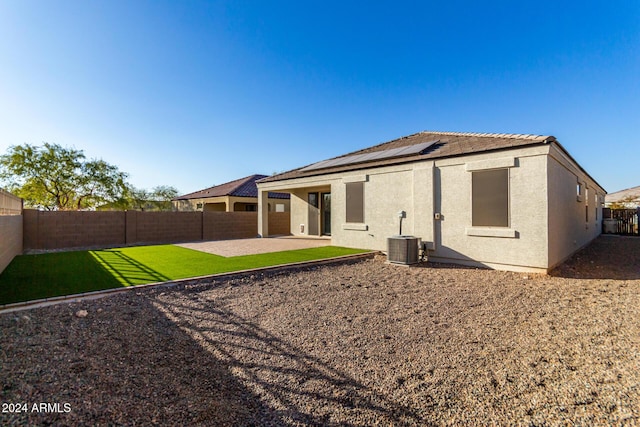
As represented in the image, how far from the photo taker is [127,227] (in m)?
15.1

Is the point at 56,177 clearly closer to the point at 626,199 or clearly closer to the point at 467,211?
the point at 467,211

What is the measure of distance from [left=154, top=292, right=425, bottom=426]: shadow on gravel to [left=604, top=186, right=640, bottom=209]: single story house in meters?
32.2

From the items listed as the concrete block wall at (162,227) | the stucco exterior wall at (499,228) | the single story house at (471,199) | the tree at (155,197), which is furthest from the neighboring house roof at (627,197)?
the tree at (155,197)

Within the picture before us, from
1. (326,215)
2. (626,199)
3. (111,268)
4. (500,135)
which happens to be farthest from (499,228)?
(626,199)

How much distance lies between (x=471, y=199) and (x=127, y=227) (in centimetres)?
1651

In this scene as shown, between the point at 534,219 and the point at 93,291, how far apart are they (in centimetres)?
1084

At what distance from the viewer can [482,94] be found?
1405 centimetres

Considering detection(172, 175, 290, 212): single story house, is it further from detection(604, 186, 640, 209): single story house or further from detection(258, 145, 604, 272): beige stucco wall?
detection(604, 186, 640, 209): single story house

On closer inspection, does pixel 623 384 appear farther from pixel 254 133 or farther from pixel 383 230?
pixel 254 133

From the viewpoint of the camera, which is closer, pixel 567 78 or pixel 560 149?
pixel 560 149

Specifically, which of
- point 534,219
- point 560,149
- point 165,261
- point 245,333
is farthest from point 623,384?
point 165,261

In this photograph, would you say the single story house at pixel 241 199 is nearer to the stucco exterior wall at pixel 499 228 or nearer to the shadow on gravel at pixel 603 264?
the stucco exterior wall at pixel 499 228

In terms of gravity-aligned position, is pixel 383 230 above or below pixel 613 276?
above

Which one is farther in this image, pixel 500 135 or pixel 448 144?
pixel 448 144
